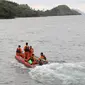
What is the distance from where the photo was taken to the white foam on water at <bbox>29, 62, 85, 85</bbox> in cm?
2495

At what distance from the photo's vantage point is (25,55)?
3453 centimetres

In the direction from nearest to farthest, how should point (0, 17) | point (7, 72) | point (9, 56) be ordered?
point (7, 72) → point (9, 56) → point (0, 17)

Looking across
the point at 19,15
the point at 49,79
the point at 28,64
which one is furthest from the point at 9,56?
the point at 19,15

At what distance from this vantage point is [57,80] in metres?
25.4

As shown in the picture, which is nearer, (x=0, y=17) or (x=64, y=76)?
(x=64, y=76)

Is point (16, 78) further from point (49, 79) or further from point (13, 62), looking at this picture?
point (13, 62)

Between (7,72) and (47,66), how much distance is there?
403 centimetres

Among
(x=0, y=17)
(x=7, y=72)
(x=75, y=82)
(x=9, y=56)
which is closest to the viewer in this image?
(x=75, y=82)

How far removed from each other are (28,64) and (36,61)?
31.9 inches

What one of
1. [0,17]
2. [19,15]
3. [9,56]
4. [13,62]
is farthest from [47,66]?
[19,15]

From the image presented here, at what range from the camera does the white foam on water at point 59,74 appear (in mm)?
24953

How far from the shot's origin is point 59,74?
87.5 feet

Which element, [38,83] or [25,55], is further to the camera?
[25,55]

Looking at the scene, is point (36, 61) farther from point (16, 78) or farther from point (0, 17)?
point (0, 17)
